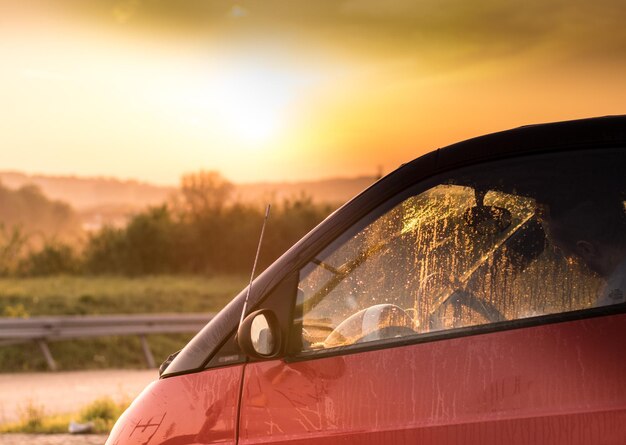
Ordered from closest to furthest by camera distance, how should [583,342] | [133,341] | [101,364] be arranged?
[583,342] < [101,364] < [133,341]

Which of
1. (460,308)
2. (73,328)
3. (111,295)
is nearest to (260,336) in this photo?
(460,308)

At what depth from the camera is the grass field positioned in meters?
20.8

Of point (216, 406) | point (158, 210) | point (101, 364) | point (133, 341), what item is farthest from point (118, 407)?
point (158, 210)

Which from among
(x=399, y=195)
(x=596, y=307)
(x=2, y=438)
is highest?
(x=399, y=195)

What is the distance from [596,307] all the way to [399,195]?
0.75 m

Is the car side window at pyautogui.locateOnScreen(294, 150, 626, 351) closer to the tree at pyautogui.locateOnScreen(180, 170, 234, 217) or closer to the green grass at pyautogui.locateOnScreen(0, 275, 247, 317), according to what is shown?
the green grass at pyautogui.locateOnScreen(0, 275, 247, 317)

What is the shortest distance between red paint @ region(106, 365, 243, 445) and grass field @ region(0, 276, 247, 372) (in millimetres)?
15973

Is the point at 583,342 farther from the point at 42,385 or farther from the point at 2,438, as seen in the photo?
the point at 42,385

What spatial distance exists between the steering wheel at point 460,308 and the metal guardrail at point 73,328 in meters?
16.0

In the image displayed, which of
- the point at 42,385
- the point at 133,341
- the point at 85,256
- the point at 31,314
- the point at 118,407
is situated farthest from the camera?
the point at 85,256

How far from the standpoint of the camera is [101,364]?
20.9 m

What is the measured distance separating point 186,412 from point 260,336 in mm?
461

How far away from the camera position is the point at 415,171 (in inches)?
142

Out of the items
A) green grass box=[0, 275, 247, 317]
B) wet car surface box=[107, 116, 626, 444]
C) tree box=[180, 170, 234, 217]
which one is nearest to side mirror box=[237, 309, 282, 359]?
wet car surface box=[107, 116, 626, 444]
